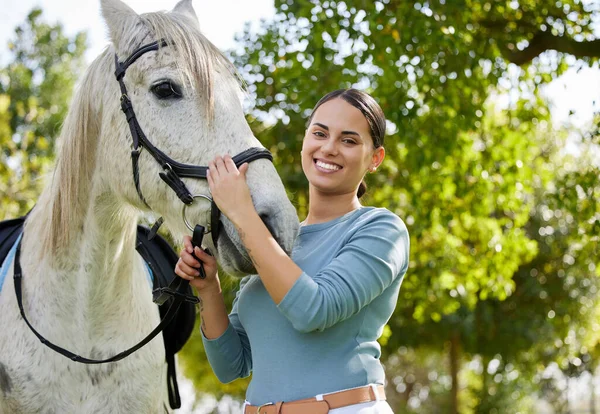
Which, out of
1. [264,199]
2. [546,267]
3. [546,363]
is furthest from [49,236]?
[546,363]

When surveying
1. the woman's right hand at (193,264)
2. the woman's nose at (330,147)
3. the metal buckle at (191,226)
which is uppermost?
the woman's nose at (330,147)

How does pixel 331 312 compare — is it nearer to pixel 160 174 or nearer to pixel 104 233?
pixel 160 174

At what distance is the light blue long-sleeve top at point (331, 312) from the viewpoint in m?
1.75

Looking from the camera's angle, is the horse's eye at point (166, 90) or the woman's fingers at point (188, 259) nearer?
the woman's fingers at point (188, 259)

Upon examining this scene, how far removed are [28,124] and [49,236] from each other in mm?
27451

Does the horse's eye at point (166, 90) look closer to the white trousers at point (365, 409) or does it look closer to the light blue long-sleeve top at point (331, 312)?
the light blue long-sleeve top at point (331, 312)

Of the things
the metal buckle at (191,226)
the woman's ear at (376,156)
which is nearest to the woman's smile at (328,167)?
the woman's ear at (376,156)

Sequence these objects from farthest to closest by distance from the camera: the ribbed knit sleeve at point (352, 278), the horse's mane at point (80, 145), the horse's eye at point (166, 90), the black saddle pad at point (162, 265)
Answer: the black saddle pad at point (162, 265)
the horse's mane at point (80, 145)
the horse's eye at point (166, 90)
the ribbed knit sleeve at point (352, 278)

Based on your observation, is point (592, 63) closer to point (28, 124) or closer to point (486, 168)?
point (486, 168)

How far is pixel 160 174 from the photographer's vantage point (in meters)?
2.22

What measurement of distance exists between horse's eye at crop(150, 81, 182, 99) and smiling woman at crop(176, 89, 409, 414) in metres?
0.39

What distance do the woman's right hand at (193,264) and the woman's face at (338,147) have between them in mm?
409

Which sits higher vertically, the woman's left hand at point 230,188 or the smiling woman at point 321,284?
the woman's left hand at point 230,188

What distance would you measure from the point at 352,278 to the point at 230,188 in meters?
0.43
